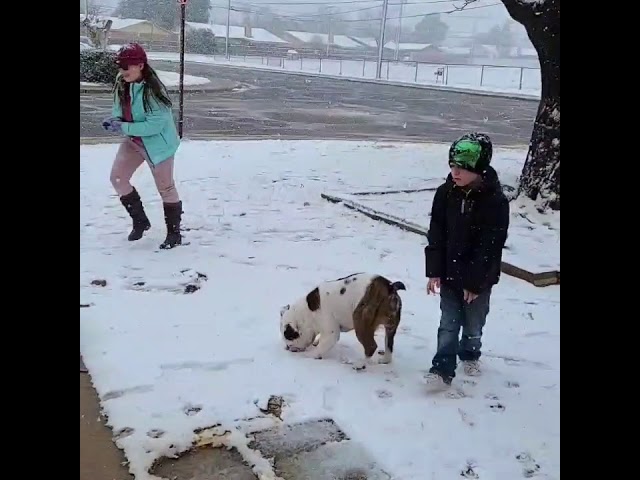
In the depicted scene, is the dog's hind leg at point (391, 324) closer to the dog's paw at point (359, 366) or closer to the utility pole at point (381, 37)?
the dog's paw at point (359, 366)

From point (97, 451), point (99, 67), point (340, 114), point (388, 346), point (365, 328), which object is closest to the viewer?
point (97, 451)

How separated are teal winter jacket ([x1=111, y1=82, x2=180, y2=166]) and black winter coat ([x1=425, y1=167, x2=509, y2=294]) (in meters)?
3.02

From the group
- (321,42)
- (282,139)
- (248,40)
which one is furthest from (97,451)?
(321,42)

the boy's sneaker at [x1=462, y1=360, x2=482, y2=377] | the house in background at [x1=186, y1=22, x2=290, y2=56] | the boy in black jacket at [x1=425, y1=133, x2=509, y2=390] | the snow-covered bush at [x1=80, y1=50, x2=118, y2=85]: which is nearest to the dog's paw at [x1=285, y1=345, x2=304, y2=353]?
the boy in black jacket at [x1=425, y1=133, x2=509, y2=390]

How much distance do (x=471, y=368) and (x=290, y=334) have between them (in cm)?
103

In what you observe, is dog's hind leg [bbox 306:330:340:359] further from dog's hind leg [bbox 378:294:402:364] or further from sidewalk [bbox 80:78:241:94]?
sidewalk [bbox 80:78:241:94]

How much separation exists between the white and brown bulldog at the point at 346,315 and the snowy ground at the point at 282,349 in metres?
0.13

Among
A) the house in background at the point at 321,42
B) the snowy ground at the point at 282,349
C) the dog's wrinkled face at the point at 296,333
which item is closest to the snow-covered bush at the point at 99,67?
the snowy ground at the point at 282,349

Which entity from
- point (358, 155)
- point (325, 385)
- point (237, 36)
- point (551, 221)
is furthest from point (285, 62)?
point (325, 385)

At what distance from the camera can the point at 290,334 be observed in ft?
13.8

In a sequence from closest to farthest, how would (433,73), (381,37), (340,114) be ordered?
(340,114)
(433,73)
(381,37)

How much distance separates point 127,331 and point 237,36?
6913 cm

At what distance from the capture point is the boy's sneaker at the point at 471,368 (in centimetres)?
397

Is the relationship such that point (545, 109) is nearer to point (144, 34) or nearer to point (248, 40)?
point (144, 34)
